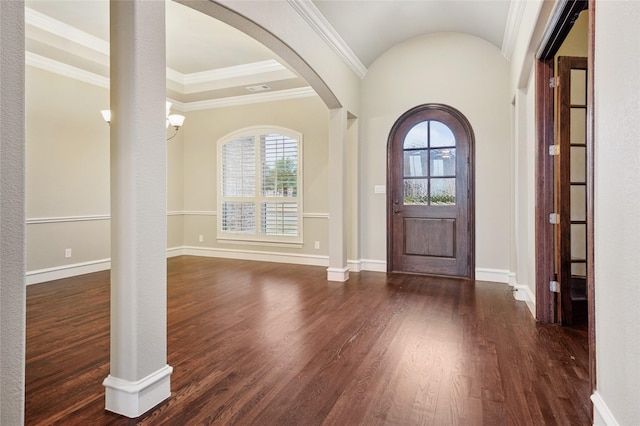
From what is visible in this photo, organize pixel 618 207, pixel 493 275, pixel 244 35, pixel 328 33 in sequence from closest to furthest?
pixel 618 207 < pixel 328 33 < pixel 244 35 < pixel 493 275

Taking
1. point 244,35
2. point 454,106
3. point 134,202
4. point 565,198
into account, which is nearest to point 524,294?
point 565,198

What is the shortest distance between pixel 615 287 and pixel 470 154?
3549mm

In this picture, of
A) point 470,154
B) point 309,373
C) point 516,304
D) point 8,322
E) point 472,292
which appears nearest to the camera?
point 8,322

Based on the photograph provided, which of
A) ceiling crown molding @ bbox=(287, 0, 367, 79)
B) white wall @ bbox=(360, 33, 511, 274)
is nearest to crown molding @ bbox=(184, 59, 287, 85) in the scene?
ceiling crown molding @ bbox=(287, 0, 367, 79)

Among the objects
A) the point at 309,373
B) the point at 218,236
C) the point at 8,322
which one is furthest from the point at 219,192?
the point at 8,322

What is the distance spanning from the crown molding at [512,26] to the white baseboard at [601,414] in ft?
10.1

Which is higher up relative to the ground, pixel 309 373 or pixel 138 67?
pixel 138 67

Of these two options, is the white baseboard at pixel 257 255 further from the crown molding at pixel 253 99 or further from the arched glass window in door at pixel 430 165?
the crown molding at pixel 253 99

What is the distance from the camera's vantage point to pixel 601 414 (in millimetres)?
1463

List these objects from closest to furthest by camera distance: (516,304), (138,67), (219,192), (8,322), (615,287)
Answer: (8,322)
(615,287)
(138,67)
(516,304)
(219,192)

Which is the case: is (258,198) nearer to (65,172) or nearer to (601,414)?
(65,172)

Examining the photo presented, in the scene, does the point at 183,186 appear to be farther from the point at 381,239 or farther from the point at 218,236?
the point at 381,239

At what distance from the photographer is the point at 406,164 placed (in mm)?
4992

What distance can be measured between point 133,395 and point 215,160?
207 inches
